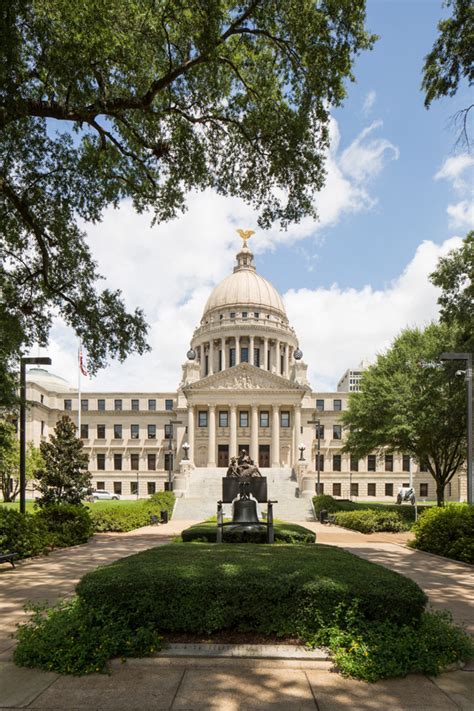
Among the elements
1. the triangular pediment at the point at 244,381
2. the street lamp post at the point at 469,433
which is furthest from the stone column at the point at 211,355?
the street lamp post at the point at 469,433

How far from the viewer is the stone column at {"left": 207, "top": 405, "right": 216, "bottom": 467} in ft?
218

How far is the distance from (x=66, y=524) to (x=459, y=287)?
72.3 ft

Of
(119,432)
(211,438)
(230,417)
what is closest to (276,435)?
(230,417)

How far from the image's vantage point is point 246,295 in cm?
9106

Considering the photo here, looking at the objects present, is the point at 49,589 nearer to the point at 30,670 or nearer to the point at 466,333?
the point at 30,670

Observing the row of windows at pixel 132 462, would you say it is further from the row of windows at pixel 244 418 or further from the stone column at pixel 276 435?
the stone column at pixel 276 435

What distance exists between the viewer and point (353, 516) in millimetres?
26516

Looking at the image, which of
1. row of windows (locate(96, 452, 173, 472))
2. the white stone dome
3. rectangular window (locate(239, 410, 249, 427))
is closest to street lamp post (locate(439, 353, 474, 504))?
rectangular window (locate(239, 410, 249, 427))

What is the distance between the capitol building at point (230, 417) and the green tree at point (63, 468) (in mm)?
19548

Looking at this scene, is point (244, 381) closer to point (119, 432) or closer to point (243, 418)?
A: point (243, 418)

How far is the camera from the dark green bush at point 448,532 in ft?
51.0

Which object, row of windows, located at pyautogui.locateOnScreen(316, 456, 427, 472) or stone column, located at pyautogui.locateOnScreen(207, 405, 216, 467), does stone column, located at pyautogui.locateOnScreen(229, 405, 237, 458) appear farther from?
row of windows, located at pyautogui.locateOnScreen(316, 456, 427, 472)

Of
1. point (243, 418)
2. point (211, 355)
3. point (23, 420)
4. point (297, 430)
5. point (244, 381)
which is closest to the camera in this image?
point (23, 420)

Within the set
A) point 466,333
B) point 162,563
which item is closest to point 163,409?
point 466,333
